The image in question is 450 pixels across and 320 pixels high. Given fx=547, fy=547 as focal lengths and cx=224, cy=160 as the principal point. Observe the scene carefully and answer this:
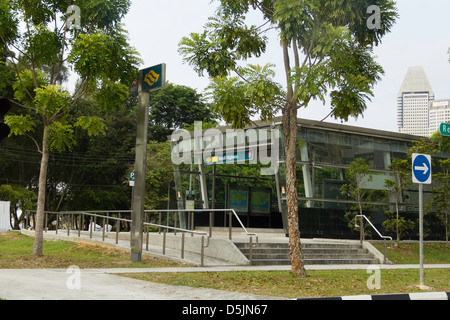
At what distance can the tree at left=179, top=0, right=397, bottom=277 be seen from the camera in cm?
1169

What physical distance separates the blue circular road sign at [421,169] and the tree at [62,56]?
8.33m

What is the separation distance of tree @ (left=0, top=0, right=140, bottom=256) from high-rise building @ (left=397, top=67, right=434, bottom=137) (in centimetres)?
11128

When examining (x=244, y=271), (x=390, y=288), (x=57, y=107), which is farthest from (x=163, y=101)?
(x=390, y=288)

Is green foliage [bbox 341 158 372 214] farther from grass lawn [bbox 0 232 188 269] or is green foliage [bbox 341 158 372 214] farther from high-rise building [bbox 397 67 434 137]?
high-rise building [bbox 397 67 434 137]

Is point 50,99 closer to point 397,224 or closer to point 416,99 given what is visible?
point 397,224

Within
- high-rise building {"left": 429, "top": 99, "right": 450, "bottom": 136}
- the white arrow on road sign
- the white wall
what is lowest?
the white wall

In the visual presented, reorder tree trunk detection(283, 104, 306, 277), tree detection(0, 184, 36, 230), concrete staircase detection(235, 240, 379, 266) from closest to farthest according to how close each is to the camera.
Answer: tree trunk detection(283, 104, 306, 277), concrete staircase detection(235, 240, 379, 266), tree detection(0, 184, 36, 230)

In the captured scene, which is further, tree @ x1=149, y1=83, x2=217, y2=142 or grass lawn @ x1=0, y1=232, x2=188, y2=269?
tree @ x1=149, y1=83, x2=217, y2=142

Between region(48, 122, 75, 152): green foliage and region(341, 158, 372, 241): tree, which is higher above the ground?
region(48, 122, 75, 152): green foliage

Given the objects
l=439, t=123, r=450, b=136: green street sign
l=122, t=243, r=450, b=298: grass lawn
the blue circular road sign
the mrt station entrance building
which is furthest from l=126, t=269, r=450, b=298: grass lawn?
the mrt station entrance building

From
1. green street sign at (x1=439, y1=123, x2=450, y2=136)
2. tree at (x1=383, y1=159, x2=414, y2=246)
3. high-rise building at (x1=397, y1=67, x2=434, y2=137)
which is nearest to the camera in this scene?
green street sign at (x1=439, y1=123, x2=450, y2=136)

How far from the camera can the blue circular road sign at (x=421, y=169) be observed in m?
11.2
